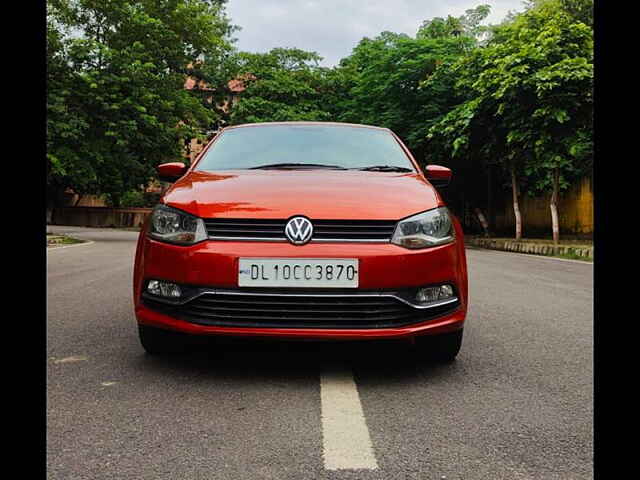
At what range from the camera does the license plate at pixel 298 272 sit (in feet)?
11.1

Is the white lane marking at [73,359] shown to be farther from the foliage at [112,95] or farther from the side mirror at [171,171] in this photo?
the foliage at [112,95]

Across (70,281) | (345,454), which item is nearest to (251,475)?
(345,454)

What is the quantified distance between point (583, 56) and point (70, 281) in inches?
513

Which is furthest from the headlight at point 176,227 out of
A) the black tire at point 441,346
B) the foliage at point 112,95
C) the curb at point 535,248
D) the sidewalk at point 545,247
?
the foliage at point 112,95

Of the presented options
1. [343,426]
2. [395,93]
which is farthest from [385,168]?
[395,93]

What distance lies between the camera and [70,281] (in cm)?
846

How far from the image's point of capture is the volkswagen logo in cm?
344

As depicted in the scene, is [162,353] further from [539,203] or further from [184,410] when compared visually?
[539,203]

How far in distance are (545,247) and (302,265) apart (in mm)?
14113

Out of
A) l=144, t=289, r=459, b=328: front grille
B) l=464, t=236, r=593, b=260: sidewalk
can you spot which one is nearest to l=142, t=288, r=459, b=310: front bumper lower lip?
l=144, t=289, r=459, b=328: front grille

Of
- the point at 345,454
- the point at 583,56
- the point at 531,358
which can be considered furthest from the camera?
the point at 583,56

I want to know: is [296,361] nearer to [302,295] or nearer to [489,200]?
[302,295]

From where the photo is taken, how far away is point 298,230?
3.47m

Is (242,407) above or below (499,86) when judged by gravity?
below
